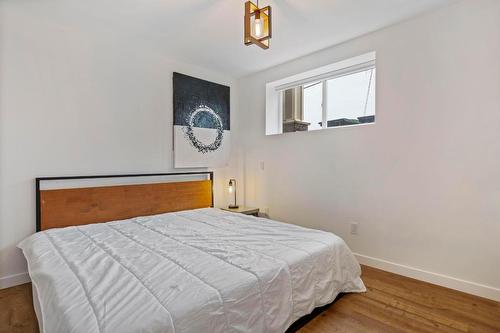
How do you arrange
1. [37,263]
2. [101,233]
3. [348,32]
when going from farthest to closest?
[348,32], [101,233], [37,263]

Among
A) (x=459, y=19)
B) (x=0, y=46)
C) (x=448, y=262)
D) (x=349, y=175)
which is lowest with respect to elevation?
(x=448, y=262)

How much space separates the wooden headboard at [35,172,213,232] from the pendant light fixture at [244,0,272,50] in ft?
6.64

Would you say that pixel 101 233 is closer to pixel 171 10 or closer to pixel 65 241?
pixel 65 241

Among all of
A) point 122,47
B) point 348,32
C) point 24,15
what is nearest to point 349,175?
point 348,32

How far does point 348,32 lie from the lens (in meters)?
2.69

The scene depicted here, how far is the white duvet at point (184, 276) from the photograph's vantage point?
3.53 ft

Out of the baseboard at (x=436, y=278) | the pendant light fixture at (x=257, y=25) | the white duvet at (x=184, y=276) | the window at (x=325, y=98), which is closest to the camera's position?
the white duvet at (x=184, y=276)

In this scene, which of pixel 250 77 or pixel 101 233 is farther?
pixel 250 77

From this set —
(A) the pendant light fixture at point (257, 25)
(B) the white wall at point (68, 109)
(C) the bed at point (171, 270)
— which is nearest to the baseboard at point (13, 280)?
(B) the white wall at point (68, 109)

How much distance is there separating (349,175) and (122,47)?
289 centimetres

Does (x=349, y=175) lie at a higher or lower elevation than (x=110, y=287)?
higher

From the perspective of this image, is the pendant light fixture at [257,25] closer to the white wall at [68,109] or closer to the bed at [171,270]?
the bed at [171,270]

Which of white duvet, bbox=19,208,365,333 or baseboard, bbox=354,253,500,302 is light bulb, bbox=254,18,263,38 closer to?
white duvet, bbox=19,208,365,333

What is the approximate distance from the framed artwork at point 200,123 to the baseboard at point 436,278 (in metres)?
2.25
